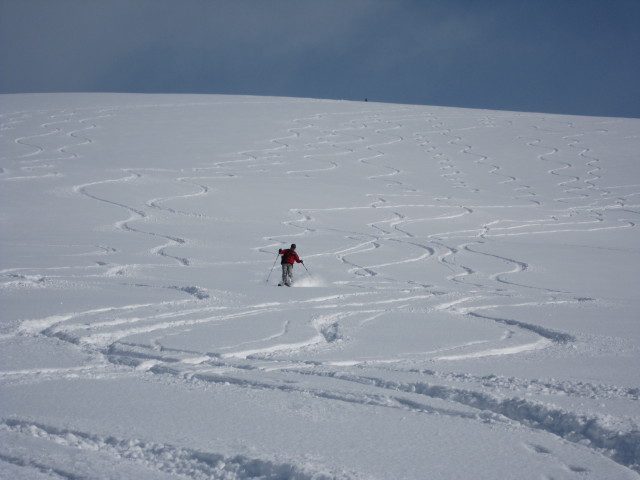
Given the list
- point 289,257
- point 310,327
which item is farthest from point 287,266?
point 310,327

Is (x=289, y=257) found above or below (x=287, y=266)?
above

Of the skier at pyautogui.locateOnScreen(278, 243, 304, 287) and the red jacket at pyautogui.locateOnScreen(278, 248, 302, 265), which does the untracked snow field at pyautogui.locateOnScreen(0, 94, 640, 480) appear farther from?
the red jacket at pyautogui.locateOnScreen(278, 248, 302, 265)

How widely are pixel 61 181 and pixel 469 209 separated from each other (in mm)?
8880

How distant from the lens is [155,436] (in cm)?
361

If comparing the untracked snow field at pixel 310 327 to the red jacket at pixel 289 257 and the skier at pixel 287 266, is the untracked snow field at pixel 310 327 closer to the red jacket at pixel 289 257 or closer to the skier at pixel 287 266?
the skier at pixel 287 266

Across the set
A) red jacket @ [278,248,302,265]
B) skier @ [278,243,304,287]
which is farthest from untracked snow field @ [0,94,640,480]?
red jacket @ [278,248,302,265]

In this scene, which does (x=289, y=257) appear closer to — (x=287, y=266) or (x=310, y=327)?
(x=287, y=266)

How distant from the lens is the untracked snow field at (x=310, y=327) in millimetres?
3512

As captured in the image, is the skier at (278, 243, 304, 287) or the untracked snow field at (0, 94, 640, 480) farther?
the skier at (278, 243, 304, 287)

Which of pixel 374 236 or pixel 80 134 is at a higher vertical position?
pixel 80 134

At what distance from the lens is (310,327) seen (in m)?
6.25

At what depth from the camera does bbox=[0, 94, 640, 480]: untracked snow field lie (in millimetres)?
3512

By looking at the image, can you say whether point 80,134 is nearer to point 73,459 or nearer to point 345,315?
point 345,315

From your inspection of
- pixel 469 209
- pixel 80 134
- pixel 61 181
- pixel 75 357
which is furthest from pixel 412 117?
pixel 75 357
